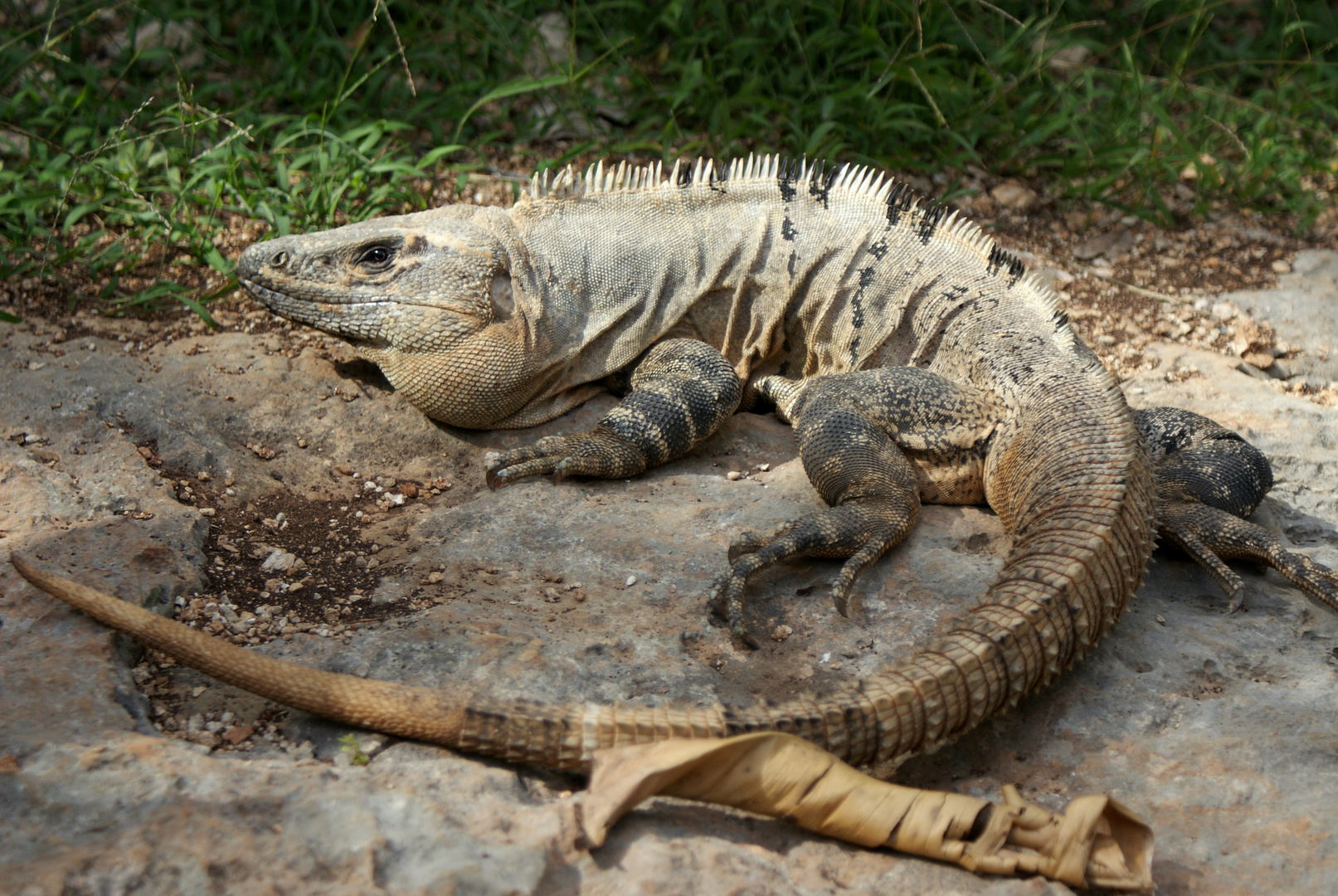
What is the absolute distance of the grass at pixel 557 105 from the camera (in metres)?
4.71

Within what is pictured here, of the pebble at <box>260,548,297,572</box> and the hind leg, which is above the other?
the hind leg

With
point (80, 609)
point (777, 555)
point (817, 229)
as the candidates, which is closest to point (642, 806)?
point (777, 555)

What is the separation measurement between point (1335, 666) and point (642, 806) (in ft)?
6.62

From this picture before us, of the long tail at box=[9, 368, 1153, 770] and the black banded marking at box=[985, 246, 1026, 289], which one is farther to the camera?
the black banded marking at box=[985, 246, 1026, 289]

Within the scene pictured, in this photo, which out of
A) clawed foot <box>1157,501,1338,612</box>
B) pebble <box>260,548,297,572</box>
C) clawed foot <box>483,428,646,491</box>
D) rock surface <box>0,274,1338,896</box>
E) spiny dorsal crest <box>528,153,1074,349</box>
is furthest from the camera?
spiny dorsal crest <box>528,153,1074,349</box>

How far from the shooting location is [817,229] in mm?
4121

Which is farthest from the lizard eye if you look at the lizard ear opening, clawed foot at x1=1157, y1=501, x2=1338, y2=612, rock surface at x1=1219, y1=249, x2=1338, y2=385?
rock surface at x1=1219, y1=249, x2=1338, y2=385

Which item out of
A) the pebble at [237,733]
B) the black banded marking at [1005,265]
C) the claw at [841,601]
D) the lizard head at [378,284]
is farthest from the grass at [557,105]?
the claw at [841,601]

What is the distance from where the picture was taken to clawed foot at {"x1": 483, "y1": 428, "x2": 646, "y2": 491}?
11.5ft

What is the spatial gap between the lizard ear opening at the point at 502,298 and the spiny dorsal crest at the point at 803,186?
46 cm

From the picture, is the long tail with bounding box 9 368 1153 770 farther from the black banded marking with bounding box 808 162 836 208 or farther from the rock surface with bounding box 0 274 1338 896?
the black banded marking with bounding box 808 162 836 208

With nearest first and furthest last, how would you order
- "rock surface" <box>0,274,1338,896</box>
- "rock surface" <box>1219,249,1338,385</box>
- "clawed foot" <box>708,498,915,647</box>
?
"rock surface" <box>0,274,1338,896</box>, "clawed foot" <box>708,498,915,647</box>, "rock surface" <box>1219,249,1338,385</box>

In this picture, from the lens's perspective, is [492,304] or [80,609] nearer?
[80,609]

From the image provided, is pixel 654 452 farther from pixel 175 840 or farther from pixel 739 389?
pixel 175 840
